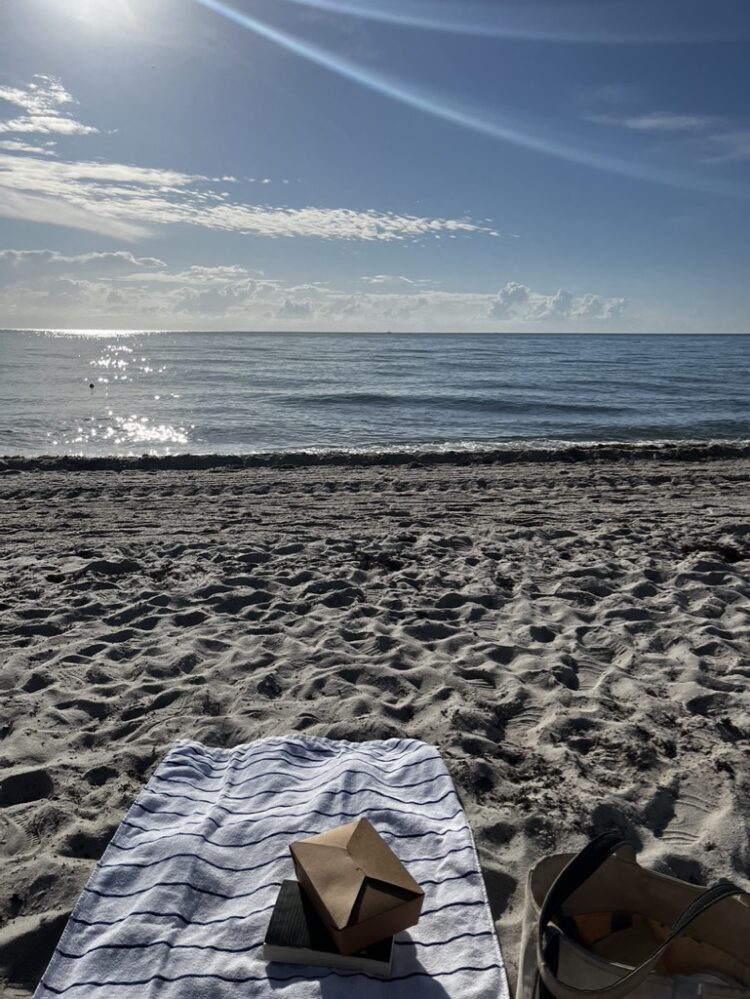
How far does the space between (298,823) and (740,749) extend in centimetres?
240

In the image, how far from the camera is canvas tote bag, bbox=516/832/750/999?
2.01 m

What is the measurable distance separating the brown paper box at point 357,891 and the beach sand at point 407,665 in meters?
0.55

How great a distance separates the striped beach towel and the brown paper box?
149 millimetres

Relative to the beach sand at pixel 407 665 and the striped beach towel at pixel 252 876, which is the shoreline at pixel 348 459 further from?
the striped beach towel at pixel 252 876

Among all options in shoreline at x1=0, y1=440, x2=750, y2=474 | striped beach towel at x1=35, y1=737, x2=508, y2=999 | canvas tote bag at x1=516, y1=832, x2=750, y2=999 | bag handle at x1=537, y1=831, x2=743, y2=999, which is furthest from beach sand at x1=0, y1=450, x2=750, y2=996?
shoreline at x1=0, y1=440, x2=750, y2=474

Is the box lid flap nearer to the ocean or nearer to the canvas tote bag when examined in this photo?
the canvas tote bag

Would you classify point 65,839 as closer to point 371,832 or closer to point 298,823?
point 298,823

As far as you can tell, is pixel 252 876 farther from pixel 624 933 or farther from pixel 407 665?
pixel 407 665

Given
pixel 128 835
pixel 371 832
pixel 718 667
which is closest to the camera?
pixel 371 832

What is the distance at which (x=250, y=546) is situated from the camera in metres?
7.54

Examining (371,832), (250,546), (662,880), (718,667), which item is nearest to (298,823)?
(371,832)

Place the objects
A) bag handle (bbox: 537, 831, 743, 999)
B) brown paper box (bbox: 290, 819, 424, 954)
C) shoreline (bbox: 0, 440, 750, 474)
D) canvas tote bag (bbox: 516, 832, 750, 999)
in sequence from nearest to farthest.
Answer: bag handle (bbox: 537, 831, 743, 999) → canvas tote bag (bbox: 516, 832, 750, 999) → brown paper box (bbox: 290, 819, 424, 954) → shoreline (bbox: 0, 440, 750, 474)

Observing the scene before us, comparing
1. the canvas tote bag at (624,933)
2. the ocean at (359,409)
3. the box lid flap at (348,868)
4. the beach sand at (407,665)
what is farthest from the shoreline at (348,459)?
the canvas tote bag at (624,933)

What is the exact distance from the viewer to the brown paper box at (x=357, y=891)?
2234mm
